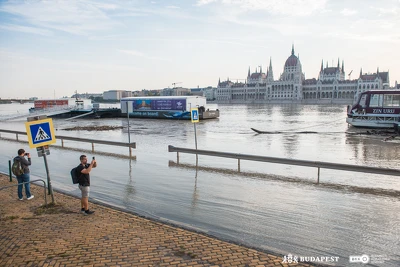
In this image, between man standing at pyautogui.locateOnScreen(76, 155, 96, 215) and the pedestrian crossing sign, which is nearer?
man standing at pyautogui.locateOnScreen(76, 155, 96, 215)

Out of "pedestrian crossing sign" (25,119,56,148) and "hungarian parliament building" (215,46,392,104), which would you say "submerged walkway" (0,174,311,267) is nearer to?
"pedestrian crossing sign" (25,119,56,148)

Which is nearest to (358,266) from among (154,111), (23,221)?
(23,221)

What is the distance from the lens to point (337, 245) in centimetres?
594

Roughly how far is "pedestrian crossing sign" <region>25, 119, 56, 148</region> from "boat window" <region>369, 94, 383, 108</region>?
33159 millimetres

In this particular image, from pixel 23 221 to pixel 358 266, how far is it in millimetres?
7014

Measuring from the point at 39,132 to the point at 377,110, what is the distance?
33.4 metres

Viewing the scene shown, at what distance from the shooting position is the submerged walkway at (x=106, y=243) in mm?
5090

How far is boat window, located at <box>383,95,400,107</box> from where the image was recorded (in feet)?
103

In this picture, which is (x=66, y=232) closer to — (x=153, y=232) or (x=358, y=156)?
(x=153, y=232)

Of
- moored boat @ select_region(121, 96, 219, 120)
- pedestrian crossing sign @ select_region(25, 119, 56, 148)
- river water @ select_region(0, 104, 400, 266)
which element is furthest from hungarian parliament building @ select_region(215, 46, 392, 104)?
pedestrian crossing sign @ select_region(25, 119, 56, 148)

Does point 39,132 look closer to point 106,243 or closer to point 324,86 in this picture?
point 106,243

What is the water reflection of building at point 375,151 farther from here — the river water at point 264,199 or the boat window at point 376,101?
the boat window at point 376,101

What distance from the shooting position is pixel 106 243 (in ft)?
18.9

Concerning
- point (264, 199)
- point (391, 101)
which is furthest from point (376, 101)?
point (264, 199)
